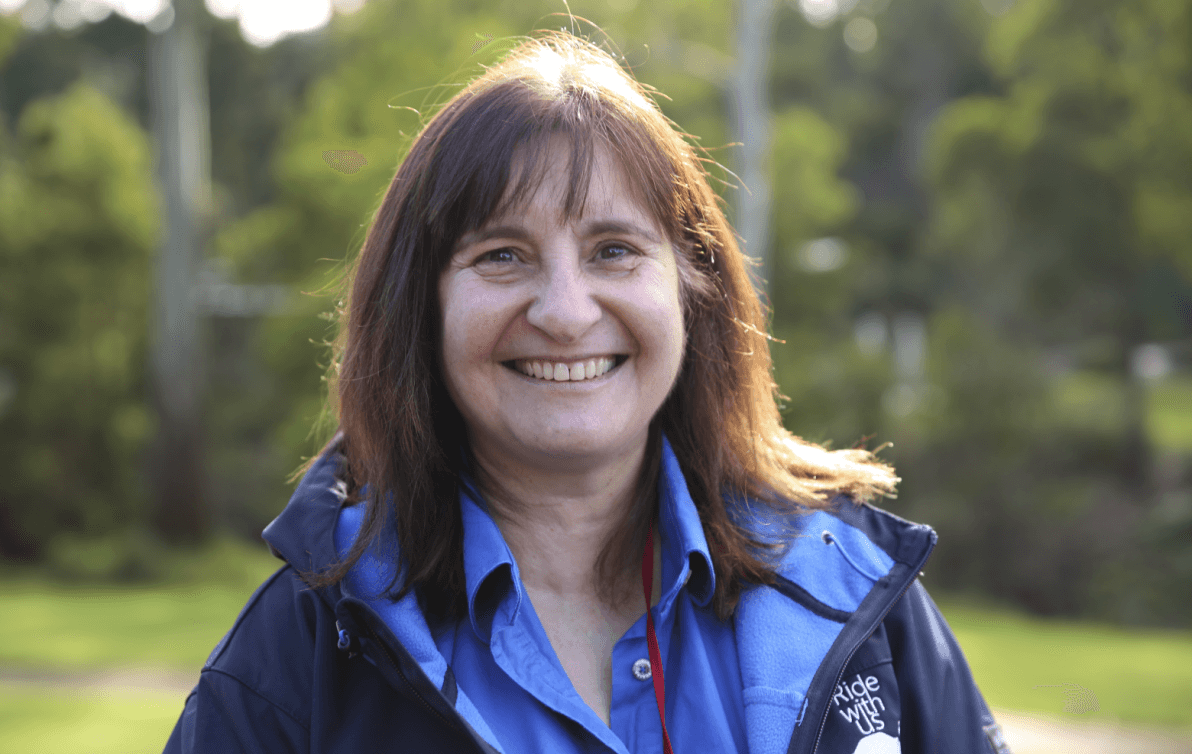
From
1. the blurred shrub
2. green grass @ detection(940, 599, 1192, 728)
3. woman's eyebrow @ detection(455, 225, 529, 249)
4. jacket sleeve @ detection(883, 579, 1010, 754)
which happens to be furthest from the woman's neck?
the blurred shrub

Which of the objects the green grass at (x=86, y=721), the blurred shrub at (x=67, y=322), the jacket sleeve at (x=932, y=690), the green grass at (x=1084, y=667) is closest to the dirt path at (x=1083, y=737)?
the green grass at (x=1084, y=667)

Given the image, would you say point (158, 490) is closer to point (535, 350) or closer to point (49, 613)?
point (49, 613)

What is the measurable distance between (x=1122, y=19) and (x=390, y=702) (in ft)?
41.5

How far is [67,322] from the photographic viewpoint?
13.0 metres

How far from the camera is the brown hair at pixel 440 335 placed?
175cm

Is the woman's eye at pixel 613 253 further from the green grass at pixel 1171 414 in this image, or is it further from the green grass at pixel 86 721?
the green grass at pixel 1171 414

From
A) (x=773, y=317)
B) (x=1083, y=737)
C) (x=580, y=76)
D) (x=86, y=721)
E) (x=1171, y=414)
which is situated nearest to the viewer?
(x=580, y=76)

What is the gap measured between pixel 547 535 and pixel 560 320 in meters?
0.43

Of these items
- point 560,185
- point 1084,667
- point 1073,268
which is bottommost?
point 560,185

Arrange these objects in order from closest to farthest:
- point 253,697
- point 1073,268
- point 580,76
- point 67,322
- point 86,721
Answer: point 253,697 < point 580,76 < point 86,721 < point 67,322 < point 1073,268

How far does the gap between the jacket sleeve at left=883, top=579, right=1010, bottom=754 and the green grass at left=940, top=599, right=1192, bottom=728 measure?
660 centimetres

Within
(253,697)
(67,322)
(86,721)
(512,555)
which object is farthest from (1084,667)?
(67,322)

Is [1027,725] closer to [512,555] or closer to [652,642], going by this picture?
[652,642]

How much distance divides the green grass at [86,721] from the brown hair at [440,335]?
5010mm
